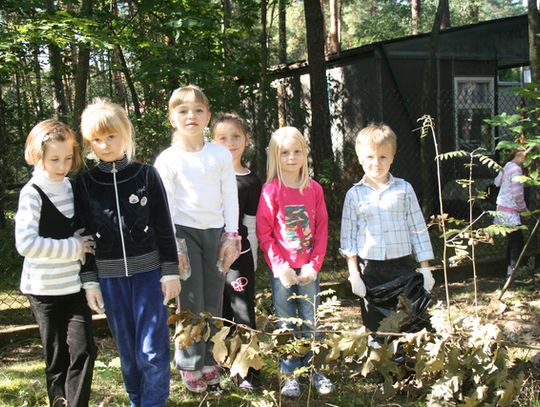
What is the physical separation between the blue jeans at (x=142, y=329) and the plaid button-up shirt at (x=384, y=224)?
1192 millimetres

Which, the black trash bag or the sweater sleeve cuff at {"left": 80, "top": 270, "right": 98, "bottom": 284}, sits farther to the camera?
the black trash bag

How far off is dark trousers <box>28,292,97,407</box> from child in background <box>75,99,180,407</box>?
0.13 m

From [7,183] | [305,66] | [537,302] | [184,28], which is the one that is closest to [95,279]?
[7,183]

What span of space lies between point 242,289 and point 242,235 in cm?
33

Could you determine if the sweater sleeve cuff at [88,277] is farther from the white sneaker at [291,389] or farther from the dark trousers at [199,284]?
the white sneaker at [291,389]

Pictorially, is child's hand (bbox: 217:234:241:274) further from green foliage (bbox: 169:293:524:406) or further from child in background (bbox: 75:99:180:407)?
green foliage (bbox: 169:293:524:406)

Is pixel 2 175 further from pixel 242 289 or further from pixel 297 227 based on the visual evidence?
pixel 297 227

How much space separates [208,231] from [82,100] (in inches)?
177

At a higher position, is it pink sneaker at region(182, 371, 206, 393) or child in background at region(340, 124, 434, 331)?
child in background at region(340, 124, 434, 331)

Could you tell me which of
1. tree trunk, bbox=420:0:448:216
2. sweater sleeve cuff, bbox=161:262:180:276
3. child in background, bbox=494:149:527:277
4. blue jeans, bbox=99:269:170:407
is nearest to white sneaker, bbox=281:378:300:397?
blue jeans, bbox=99:269:170:407

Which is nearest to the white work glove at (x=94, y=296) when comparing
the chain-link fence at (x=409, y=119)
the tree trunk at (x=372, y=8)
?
the chain-link fence at (x=409, y=119)

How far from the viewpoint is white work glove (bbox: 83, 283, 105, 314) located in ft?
9.86

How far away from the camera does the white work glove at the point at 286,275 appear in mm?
3424

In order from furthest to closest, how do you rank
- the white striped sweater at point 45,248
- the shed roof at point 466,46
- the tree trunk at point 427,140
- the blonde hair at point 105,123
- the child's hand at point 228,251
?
1. the shed roof at point 466,46
2. the tree trunk at point 427,140
3. the child's hand at point 228,251
4. the blonde hair at point 105,123
5. the white striped sweater at point 45,248
